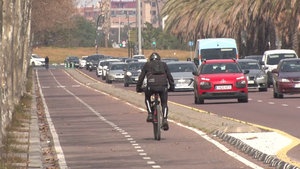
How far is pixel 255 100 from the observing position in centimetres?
2862

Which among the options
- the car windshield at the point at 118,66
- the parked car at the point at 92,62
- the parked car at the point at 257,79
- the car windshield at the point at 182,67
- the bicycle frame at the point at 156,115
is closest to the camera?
the bicycle frame at the point at 156,115

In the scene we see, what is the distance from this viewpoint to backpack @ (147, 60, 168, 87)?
15000mm

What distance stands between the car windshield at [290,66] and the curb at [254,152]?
15.3 m

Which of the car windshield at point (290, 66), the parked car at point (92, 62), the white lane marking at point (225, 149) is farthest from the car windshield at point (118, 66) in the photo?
the white lane marking at point (225, 149)

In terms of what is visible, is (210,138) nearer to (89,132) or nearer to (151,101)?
(151,101)

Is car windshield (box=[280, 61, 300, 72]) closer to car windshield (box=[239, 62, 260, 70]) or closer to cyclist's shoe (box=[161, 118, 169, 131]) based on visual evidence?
car windshield (box=[239, 62, 260, 70])

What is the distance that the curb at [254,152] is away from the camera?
34.4ft

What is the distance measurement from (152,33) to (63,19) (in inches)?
4039

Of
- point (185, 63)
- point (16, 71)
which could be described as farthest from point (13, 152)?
point (185, 63)

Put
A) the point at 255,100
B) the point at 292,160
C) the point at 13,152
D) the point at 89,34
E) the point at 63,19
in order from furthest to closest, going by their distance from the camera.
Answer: the point at 89,34, the point at 63,19, the point at 255,100, the point at 13,152, the point at 292,160

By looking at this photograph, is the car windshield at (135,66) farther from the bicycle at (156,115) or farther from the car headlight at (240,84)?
the bicycle at (156,115)

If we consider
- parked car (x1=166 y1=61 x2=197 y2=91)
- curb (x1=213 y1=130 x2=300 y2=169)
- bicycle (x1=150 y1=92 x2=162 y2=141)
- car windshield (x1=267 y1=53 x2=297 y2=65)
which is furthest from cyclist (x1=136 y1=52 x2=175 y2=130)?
car windshield (x1=267 y1=53 x2=297 y2=65)

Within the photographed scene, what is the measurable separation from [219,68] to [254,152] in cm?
1590

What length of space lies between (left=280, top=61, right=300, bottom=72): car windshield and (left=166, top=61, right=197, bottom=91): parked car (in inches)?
210
